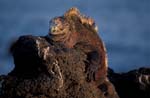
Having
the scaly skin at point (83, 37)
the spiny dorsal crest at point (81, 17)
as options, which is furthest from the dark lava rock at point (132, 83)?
the spiny dorsal crest at point (81, 17)

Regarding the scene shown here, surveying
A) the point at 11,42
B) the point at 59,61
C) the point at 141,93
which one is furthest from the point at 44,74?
the point at 141,93

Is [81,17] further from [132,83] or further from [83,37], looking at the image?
[132,83]

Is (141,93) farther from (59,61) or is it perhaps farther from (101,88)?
(59,61)

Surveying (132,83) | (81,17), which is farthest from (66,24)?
(132,83)

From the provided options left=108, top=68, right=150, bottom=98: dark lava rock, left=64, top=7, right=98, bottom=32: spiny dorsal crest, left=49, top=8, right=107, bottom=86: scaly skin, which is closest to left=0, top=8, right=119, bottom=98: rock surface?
left=49, top=8, right=107, bottom=86: scaly skin

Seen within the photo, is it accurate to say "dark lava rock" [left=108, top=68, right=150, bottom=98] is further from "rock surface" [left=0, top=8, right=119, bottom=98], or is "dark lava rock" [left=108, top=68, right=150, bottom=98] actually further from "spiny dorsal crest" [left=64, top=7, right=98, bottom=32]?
"spiny dorsal crest" [left=64, top=7, right=98, bottom=32]

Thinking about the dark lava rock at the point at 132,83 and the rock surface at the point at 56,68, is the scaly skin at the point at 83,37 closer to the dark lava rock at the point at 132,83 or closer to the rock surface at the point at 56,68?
the rock surface at the point at 56,68
